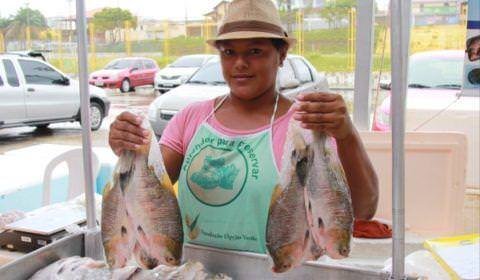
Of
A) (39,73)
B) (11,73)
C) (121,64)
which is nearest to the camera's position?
(11,73)

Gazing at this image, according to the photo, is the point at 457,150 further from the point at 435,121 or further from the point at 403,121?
the point at 435,121

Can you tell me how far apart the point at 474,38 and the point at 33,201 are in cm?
343

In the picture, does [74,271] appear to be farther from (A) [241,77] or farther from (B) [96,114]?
(B) [96,114]

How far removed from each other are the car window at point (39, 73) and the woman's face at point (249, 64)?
8735mm

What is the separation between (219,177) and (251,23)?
0.39 m

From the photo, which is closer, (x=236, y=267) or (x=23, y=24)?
(x=236, y=267)

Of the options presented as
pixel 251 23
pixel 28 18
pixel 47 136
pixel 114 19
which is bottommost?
pixel 47 136

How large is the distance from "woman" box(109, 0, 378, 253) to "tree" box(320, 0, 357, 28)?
844 centimetres

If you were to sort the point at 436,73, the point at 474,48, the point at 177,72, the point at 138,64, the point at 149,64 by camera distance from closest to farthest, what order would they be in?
the point at 474,48 → the point at 436,73 → the point at 177,72 → the point at 138,64 → the point at 149,64

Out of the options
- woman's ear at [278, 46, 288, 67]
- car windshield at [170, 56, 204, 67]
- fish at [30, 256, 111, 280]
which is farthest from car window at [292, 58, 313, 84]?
car windshield at [170, 56, 204, 67]

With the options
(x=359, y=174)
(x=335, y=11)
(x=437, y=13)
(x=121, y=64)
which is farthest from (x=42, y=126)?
(x=359, y=174)

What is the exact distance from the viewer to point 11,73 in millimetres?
9141

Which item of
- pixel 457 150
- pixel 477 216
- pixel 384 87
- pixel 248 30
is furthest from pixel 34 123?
pixel 248 30

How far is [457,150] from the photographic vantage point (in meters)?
2.65
